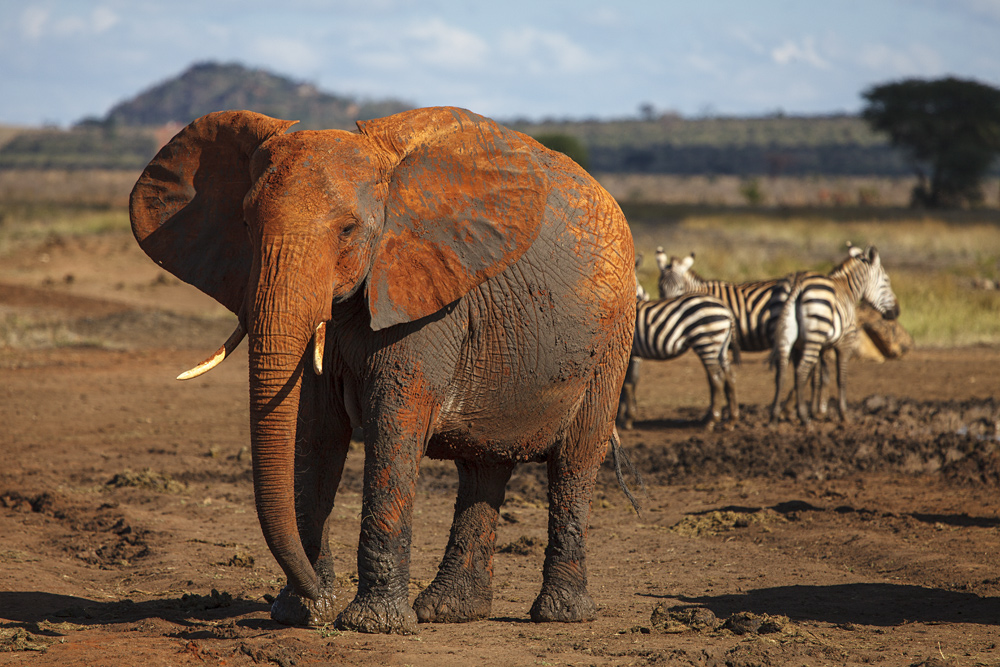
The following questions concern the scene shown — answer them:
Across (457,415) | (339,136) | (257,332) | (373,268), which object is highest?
(339,136)

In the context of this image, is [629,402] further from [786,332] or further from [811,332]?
[811,332]

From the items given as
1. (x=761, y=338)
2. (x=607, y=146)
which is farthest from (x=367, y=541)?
(x=607, y=146)

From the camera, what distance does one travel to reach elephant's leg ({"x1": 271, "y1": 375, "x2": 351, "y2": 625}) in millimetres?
5352

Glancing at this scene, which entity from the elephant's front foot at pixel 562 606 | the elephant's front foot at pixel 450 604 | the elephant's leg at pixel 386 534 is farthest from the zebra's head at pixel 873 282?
the elephant's leg at pixel 386 534

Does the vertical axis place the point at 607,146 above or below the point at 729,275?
above

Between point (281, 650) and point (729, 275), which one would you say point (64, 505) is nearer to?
point (281, 650)

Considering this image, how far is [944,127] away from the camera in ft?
181

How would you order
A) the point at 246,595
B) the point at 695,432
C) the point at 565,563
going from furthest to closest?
the point at 695,432
the point at 246,595
the point at 565,563

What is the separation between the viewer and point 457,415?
5398mm

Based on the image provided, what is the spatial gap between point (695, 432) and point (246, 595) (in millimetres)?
7439

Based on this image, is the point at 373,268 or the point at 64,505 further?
the point at 64,505

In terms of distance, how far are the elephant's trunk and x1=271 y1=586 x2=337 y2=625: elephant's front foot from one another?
103cm

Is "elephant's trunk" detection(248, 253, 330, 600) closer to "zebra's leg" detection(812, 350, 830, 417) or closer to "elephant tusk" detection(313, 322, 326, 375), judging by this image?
"elephant tusk" detection(313, 322, 326, 375)

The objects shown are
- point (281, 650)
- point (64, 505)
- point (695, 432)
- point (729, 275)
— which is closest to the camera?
point (281, 650)
